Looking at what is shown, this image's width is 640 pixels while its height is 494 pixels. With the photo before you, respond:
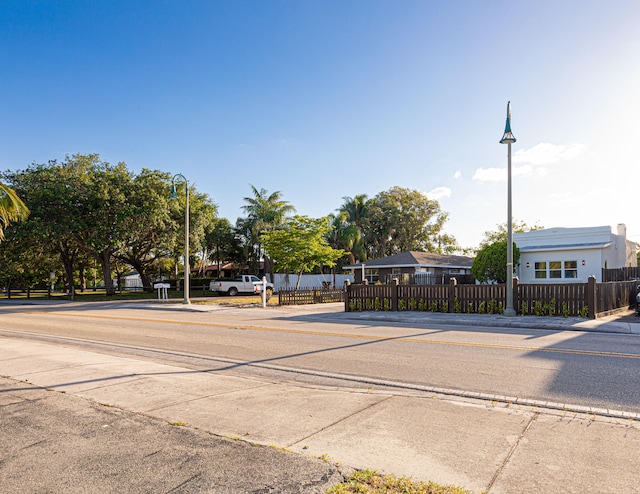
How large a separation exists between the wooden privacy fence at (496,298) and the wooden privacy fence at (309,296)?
614 centimetres

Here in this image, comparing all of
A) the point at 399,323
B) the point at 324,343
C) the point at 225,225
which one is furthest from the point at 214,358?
the point at 225,225

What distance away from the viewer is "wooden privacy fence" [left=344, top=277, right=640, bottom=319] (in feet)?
55.7

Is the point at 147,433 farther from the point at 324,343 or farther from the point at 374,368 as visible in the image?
the point at 324,343

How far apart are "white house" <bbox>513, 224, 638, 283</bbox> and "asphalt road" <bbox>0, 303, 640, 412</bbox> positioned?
54.3ft

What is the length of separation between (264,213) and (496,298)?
34024 mm

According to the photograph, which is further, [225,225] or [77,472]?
[225,225]

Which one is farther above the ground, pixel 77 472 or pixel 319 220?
pixel 319 220

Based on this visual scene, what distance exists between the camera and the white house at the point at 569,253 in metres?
27.8

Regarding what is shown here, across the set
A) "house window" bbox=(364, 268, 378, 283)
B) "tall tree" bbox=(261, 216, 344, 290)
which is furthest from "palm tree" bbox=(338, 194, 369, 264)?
"tall tree" bbox=(261, 216, 344, 290)

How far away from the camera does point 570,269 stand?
94.6 feet

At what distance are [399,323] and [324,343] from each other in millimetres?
6209

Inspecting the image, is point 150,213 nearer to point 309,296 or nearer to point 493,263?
point 309,296

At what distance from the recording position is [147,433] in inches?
188

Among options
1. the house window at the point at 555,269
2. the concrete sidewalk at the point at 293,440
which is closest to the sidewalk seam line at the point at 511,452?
the concrete sidewalk at the point at 293,440
